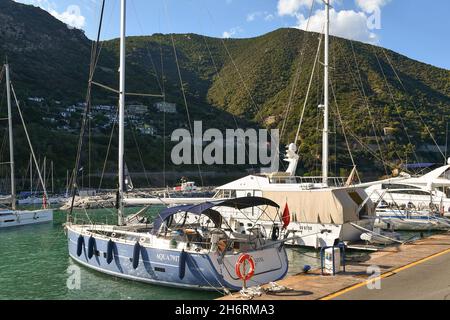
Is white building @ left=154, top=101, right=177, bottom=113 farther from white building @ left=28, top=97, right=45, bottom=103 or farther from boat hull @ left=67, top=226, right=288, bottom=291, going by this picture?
boat hull @ left=67, top=226, right=288, bottom=291

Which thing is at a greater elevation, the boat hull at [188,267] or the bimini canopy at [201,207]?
the bimini canopy at [201,207]

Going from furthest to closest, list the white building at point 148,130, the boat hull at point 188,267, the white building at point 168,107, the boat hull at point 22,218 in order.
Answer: the white building at point 168,107 → the white building at point 148,130 → the boat hull at point 22,218 → the boat hull at point 188,267

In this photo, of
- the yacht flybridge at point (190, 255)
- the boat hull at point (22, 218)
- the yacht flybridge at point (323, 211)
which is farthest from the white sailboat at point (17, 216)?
the yacht flybridge at point (190, 255)

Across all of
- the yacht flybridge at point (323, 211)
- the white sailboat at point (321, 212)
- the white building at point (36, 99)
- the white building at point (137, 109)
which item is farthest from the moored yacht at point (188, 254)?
the white building at point (137, 109)

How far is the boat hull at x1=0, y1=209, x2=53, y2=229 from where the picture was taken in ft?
118

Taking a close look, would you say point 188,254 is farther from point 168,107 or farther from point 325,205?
point 168,107

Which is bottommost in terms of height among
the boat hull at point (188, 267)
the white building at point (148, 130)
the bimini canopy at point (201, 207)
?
the boat hull at point (188, 267)

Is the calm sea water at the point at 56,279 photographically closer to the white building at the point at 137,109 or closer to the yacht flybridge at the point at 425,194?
the yacht flybridge at the point at 425,194

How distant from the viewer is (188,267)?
1466 centimetres

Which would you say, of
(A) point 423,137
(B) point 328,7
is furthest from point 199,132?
(B) point 328,7

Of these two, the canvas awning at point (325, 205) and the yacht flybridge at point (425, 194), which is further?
the yacht flybridge at point (425, 194)

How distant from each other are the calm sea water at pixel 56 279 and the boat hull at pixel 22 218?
320 inches

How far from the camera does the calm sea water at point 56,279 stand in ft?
49.9

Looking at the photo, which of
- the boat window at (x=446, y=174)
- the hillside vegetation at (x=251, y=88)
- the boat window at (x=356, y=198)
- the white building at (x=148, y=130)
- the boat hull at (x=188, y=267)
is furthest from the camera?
the white building at (x=148, y=130)
